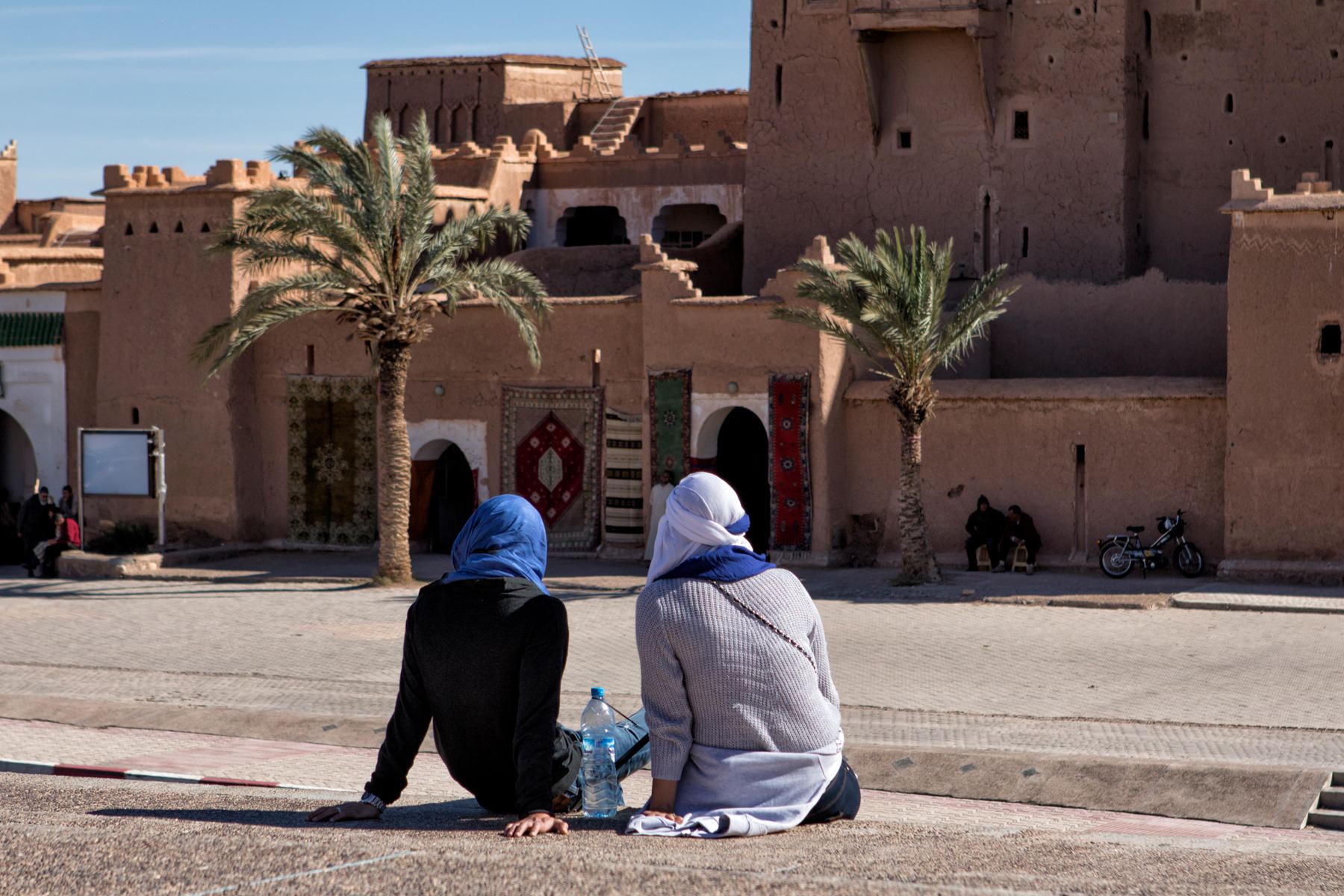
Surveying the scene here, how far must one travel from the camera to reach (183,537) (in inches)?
884

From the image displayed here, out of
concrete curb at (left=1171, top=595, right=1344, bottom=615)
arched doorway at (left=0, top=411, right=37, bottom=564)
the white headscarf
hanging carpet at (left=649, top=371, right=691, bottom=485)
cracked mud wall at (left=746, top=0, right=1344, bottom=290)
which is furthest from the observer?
arched doorway at (left=0, top=411, right=37, bottom=564)

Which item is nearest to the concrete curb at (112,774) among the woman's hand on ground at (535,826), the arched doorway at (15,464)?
the woman's hand on ground at (535,826)

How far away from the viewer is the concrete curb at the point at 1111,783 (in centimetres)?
778

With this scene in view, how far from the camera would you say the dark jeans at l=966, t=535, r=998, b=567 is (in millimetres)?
17984

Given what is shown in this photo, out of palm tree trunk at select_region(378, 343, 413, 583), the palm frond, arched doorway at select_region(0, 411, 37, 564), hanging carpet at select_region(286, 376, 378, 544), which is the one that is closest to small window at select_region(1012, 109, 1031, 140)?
palm tree trunk at select_region(378, 343, 413, 583)

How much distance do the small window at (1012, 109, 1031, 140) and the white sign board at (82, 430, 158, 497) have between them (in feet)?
39.9

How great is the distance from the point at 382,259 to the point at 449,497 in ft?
17.4

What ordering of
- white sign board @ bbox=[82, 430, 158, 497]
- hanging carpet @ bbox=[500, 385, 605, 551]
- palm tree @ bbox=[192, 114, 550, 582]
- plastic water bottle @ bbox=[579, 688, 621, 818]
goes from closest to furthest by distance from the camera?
plastic water bottle @ bbox=[579, 688, 621, 818], palm tree @ bbox=[192, 114, 550, 582], hanging carpet @ bbox=[500, 385, 605, 551], white sign board @ bbox=[82, 430, 158, 497]

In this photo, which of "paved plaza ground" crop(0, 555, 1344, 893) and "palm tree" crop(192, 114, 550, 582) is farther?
"palm tree" crop(192, 114, 550, 582)

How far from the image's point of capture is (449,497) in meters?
22.6

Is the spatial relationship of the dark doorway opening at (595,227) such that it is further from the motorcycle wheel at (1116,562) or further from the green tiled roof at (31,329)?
the motorcycle wheel at (1116,562)

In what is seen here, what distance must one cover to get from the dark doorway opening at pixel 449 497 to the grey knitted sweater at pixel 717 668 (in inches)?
677

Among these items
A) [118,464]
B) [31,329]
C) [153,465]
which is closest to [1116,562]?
[153,465]

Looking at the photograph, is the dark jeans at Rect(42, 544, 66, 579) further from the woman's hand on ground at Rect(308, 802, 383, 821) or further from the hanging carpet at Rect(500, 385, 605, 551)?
the woman's hand on ground at Rect(308, 802, 383, 821)
